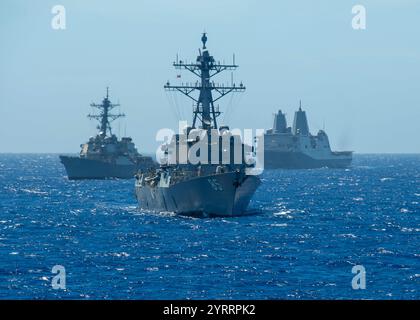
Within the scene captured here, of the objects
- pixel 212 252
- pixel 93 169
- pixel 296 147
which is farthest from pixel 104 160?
pixel 212 252

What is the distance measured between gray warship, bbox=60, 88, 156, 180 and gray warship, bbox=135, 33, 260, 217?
202ft

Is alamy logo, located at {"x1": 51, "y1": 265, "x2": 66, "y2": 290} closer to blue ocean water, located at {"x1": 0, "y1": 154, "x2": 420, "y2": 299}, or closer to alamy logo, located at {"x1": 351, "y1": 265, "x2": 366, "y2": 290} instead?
blue ocean water, located at {"x1": 0, "y1": 154, "x2": 420, "y2": 299}

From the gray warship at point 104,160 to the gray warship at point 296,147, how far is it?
53658 millimetres

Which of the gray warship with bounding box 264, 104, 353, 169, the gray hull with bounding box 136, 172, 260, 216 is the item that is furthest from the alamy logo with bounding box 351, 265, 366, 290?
the gray warship with bounding box 264, 104, 353, 169

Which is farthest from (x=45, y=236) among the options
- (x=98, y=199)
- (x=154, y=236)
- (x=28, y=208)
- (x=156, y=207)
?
(x=98, y=199)

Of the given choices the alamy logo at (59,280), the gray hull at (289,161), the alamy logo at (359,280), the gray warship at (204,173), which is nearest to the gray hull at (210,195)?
the gray warship at (204,173)

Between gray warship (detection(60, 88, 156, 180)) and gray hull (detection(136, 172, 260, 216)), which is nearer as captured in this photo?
gray hull (detection(136, 172, 260, 216))

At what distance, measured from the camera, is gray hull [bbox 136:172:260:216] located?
50.2 meters

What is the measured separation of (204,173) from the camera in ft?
177

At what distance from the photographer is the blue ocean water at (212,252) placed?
2795cm

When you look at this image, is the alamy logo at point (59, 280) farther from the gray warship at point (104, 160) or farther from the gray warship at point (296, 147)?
the gray warship at point (296, 147)
